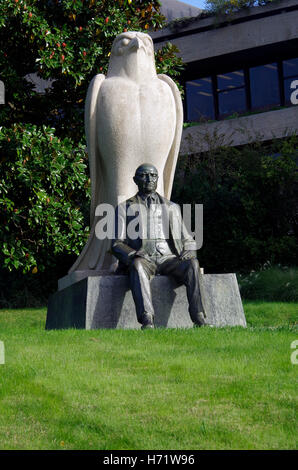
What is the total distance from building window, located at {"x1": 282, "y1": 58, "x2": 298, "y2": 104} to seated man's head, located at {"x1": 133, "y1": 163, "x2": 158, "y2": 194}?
21440 mm

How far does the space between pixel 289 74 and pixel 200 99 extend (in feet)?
12.7

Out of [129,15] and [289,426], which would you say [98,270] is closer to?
[289,426]

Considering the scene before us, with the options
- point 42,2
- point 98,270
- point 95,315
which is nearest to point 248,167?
point 42,2

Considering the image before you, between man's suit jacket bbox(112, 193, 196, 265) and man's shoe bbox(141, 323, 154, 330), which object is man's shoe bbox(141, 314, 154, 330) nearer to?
man's shoe bbox(141, 323, 154, 330)

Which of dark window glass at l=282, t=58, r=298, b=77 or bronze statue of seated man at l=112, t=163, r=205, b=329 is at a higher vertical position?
dark window glass at l=282, t=58, r=298, b=77

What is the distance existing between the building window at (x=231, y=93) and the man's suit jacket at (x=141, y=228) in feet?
72.7

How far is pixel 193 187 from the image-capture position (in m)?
20.8

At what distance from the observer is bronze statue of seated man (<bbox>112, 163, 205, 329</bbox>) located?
8297 mm

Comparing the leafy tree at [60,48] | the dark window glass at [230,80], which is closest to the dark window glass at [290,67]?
the dark window glass at [230,80]

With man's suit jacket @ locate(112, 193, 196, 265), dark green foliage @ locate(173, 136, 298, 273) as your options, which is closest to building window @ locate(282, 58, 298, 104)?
dark green foliage @ locate(173, 136, 298, 273)

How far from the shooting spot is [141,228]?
8672 mm

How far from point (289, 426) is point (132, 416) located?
933 millimetres

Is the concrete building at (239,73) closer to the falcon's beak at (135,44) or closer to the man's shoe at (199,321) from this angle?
the falcon's beak at (135,44)
